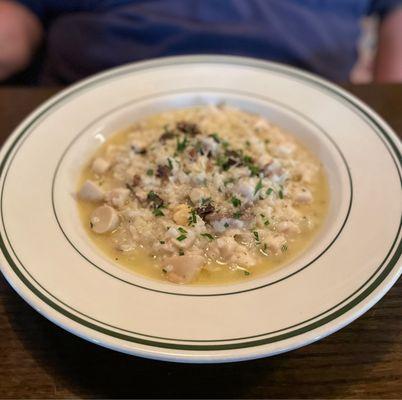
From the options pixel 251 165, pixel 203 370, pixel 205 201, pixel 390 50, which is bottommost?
pixel 203 370

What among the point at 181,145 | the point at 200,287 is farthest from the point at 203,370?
the point at 181,145

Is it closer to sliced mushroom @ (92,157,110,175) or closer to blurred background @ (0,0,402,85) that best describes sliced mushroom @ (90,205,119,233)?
sliced mushroom @ (92,157,110,175)

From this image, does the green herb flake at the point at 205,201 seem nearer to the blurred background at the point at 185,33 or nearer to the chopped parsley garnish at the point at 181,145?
the chopped parsley garnish at the point at 181,145

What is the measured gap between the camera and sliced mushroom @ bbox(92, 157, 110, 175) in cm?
138

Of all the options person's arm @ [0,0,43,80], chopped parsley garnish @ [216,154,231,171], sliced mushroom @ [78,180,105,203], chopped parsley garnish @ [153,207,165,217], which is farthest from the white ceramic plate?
person's arm @ [0,0,43,80]

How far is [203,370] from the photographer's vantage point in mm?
944

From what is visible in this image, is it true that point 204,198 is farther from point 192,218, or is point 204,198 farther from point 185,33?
point 185,33

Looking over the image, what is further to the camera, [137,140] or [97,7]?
[97,7]

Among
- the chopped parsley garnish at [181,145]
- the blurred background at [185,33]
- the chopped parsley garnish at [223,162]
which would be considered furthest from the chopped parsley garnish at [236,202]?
the blurred background at [185,33]

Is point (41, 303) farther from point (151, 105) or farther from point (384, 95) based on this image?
point (384, 95)

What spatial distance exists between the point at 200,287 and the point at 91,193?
0.42 meters

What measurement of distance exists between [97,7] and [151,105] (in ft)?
1.96

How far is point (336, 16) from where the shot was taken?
196 cm

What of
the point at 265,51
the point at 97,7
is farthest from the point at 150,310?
the point at 97,7
